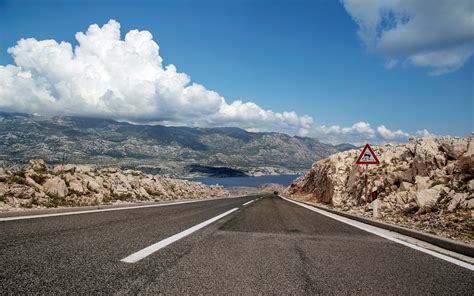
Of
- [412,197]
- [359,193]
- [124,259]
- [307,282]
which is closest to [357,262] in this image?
[307,282]

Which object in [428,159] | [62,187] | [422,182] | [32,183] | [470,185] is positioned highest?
[428,159]

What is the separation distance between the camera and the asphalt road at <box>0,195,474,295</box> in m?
3.32

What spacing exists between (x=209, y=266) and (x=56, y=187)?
481 inches

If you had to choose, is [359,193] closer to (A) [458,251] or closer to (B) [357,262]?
(A) [458,251]

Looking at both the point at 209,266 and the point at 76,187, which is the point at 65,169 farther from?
the point at 209,266

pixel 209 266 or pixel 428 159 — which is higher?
pixel 428 159

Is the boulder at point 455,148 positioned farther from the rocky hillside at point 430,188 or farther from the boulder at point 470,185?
the boulder at point 470,185

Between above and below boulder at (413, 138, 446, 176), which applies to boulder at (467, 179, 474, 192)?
below

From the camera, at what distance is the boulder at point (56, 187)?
1353cm

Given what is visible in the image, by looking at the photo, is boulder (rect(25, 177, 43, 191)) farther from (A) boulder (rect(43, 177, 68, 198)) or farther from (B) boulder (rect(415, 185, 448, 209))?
(B) boulder (rect(415, 185, 448, 209))

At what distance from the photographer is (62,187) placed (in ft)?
45.9

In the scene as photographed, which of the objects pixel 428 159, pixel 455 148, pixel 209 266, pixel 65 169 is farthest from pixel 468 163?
Answer: pixel 65 169

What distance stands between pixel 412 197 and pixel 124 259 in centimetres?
1429

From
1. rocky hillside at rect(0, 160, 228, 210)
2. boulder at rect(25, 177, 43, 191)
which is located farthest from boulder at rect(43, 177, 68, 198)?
boulder at rect(25, 177, 43, 191)
